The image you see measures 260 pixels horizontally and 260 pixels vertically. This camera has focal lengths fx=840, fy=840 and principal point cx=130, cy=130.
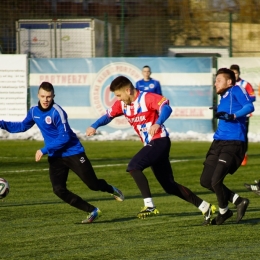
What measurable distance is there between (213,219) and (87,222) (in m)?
1.46

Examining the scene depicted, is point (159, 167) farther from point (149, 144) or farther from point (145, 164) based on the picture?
point (149, 144)

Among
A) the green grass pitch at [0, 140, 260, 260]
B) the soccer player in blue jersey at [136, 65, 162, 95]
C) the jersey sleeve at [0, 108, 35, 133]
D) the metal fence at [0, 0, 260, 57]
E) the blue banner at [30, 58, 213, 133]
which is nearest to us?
the green grass pitch at [0, 140, 260, 260]

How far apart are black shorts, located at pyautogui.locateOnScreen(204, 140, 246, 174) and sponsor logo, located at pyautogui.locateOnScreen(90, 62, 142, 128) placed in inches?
505

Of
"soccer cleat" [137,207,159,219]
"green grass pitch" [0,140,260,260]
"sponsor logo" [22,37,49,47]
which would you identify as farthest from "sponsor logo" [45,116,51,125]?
"sponsor logo" [22,37,49,47]

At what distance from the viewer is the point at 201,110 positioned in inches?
856

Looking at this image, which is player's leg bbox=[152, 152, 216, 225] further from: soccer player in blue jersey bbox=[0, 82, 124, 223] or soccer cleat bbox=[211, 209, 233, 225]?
soccer player in blue jersey bbox=[0, 82, 124, 223]

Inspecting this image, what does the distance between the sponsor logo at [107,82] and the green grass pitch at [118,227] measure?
6532 mm

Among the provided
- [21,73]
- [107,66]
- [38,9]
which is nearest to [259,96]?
[107,66]

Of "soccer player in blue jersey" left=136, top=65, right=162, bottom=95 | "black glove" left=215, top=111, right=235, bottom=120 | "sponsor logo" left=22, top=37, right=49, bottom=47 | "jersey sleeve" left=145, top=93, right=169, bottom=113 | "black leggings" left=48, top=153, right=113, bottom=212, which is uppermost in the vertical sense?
"sponsor logo" left=22, top=37, right=49, bottom=47

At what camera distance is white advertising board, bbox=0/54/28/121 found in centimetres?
2250

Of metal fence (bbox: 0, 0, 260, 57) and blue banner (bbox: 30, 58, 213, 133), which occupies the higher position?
metal fence (bbox: 0, 0, 260, 57)

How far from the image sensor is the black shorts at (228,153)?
9227mm

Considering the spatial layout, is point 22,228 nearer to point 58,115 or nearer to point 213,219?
point 58,115

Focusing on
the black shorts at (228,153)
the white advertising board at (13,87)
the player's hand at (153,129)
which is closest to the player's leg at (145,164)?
the player's hand at (153,129)
